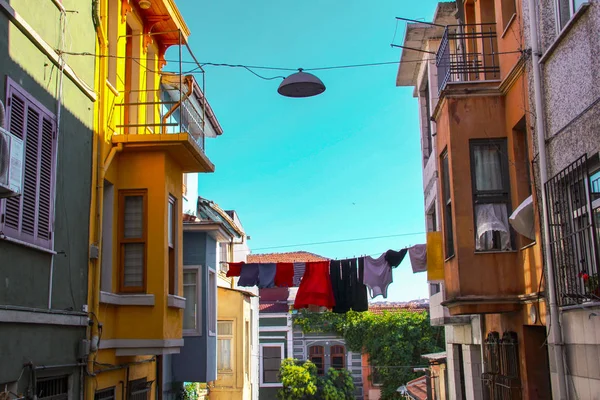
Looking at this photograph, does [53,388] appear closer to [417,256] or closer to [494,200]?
[494,200]

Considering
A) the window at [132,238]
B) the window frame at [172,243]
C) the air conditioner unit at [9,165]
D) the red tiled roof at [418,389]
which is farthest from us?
the red tiled roof at [418,389]

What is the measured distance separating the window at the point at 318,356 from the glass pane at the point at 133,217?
33.9 metres

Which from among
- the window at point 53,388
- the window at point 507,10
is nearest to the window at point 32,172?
the window at point 53,388

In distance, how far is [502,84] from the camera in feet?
38.3

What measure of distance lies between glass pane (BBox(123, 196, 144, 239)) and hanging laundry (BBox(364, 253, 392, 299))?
289 inches

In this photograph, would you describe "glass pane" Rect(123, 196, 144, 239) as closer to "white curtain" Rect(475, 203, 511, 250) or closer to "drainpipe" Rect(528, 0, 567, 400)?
"white curtain" Rect(475, 203, 511, 250)

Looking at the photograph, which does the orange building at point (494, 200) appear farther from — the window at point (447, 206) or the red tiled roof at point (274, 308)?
the red tiled roof at point (274, 308)

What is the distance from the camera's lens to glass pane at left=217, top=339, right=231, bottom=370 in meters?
25.2

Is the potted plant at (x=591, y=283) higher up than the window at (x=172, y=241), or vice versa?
the window at (x=172, y=241)

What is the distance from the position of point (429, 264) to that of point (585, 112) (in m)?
6.41

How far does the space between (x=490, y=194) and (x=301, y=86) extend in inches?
151

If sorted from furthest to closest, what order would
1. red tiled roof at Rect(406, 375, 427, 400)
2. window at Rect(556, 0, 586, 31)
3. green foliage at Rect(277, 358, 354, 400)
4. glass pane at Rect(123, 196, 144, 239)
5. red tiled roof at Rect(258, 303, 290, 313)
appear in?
red tiled roof at Rect(258, 303, 290, 313), green foliage at Rect(277, 358, 354, 400), red tiled roof at Rect(406, 375, 427, 400), glass pane at Rect(123, 196, 144, 239), window at Rect(556, 0, 586, 31)

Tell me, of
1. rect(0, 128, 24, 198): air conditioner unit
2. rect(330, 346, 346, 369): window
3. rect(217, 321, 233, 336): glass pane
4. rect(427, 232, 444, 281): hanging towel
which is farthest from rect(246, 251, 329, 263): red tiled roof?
rect(0, 128, 24, 198): air conditioner unit

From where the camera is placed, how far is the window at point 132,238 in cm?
1214
